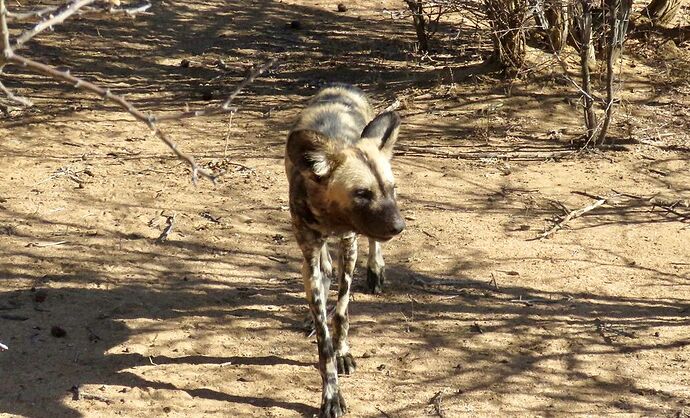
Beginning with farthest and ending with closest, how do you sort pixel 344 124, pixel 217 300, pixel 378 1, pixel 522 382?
pixel 378 1 → pixel 217 300 → pixel 344 124 → pixel 522 382

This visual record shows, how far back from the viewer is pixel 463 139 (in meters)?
7.98

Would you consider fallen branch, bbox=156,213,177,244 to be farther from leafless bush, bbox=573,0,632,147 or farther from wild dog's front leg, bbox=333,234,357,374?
leafless bush, bbox=573,0,632,147

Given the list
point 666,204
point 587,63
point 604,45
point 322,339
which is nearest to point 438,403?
point 322,339

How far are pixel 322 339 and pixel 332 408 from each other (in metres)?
0.34

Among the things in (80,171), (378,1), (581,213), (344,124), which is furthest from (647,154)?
(378,1)

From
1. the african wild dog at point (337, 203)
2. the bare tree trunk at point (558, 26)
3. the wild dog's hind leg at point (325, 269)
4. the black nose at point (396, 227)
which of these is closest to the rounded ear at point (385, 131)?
the african wild dog at point (337, 203)

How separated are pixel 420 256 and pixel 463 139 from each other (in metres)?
2.12

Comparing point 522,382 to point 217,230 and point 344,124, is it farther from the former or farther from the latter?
point 217,230

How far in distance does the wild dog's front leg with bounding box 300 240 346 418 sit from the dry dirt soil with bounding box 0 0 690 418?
12 centimetres

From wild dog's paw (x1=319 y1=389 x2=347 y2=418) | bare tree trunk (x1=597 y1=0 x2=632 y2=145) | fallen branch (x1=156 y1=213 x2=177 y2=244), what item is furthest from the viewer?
bare tree trunk (x1=597 y1=0 x2=632 y2=145)

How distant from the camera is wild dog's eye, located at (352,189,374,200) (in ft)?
14.9

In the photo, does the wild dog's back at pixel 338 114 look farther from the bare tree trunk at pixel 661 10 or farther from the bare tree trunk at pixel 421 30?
the bare tree trunk at pixel 661 10

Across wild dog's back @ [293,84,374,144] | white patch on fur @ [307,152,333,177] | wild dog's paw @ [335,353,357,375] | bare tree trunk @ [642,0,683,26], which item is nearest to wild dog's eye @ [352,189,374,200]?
white patch on fur @ [307,152,333,177]

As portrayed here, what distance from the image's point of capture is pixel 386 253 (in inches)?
243
